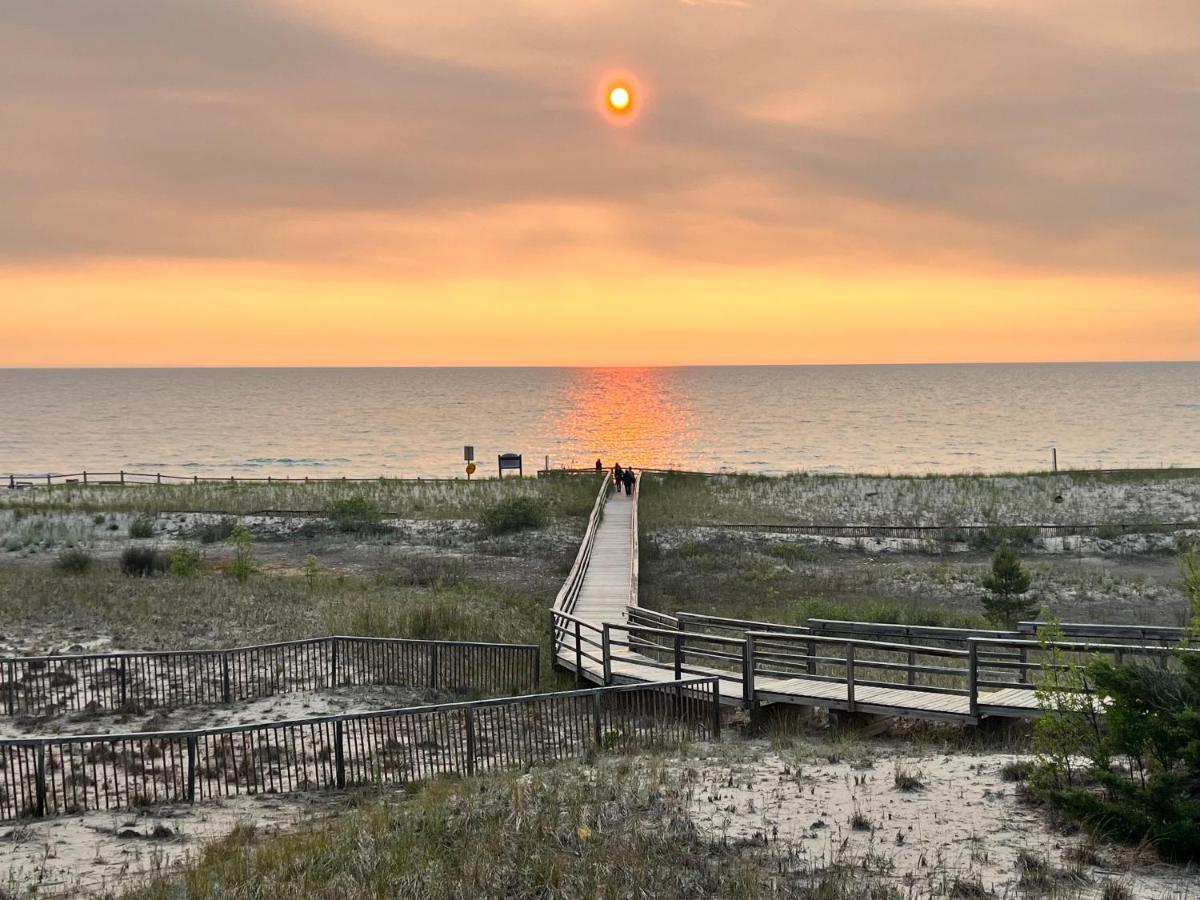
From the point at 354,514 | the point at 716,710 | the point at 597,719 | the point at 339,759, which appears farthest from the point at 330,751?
the point at 354,514

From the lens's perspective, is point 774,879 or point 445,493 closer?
point 774,879

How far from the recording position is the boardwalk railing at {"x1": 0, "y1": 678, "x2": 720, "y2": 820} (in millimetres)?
11406

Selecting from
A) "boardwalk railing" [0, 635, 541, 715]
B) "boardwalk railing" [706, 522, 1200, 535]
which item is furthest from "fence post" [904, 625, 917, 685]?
"boardwalk railing" [706, 522, 1200, 535]

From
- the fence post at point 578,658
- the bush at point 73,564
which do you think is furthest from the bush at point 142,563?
the fence post at point 578,658

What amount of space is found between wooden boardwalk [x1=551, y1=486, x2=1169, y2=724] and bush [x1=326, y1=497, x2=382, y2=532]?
18.8 meters

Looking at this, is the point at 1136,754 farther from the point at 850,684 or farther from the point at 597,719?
the point at 597,719

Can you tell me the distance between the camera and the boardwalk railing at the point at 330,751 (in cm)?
1141

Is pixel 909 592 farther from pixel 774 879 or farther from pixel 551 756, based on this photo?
pixel 774 879

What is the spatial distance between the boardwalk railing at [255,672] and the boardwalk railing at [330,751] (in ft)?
6.48

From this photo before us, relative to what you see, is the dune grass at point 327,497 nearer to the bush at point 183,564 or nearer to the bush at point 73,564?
the bush at point 183,564

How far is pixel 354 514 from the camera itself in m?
43.2

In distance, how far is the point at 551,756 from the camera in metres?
13.1

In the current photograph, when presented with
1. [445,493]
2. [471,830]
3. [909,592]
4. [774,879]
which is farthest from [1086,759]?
[445,493]

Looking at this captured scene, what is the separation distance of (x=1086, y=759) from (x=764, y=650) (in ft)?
34.8
